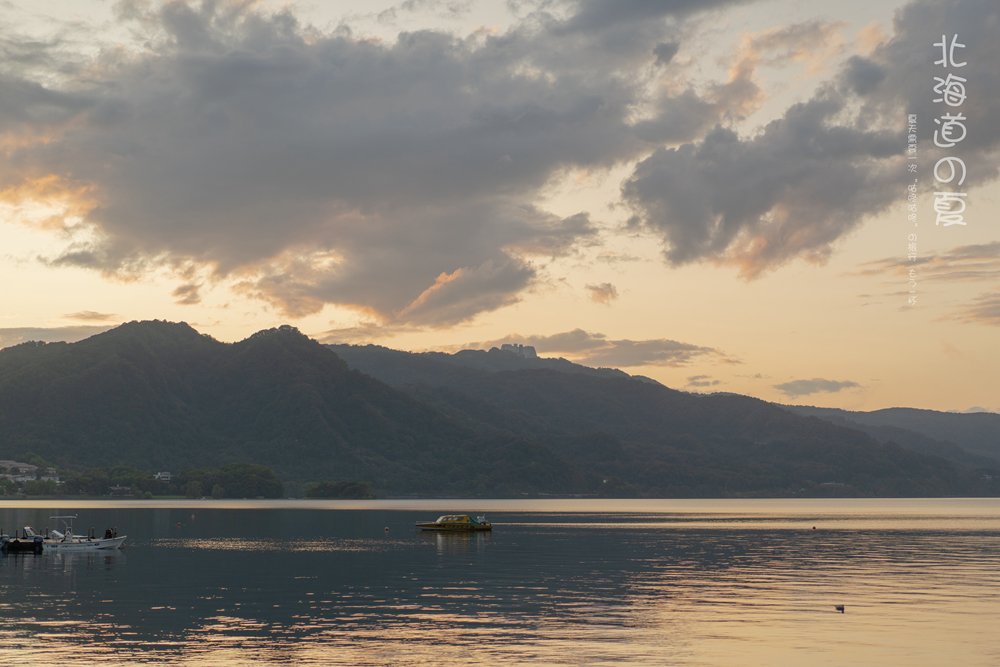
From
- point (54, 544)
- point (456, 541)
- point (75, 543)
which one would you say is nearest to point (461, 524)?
point (456, 541)

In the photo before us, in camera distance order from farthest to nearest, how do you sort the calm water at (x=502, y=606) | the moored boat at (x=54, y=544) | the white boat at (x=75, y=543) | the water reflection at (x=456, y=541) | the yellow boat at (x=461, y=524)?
the yellow boat at (x=461, y=524), the water reflection at (x=456, y=541), the white boat at (x=75, y=543), the moored boat at (x=54, y=544), the calm water at (x=502, y=606)

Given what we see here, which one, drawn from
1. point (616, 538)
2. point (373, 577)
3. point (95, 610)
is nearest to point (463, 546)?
point (616, 538)

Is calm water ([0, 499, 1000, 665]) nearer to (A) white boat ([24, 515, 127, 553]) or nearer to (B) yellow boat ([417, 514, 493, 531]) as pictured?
(A) white boat ([24, 515, 127, 553])

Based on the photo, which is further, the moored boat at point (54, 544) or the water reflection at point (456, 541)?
the water reflection at point (456, 541)

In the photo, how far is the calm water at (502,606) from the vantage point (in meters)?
48.0

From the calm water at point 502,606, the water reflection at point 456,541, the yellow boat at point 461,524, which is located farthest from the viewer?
the yellow boat at point 461,524

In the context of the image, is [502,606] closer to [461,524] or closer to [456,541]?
[456,541]

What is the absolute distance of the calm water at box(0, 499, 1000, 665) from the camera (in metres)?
48.0

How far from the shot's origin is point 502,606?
6556cm

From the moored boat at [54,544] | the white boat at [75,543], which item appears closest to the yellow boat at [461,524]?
the white boat at [75,543]

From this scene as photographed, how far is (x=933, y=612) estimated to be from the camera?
63.0m

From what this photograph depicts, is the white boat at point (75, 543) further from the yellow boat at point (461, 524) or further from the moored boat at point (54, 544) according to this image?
the yellow boat at point (461, 524)

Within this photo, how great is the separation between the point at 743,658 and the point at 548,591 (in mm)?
29245

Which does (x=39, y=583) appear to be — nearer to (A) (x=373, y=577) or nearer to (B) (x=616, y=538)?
(A) (x=373, y=577)
